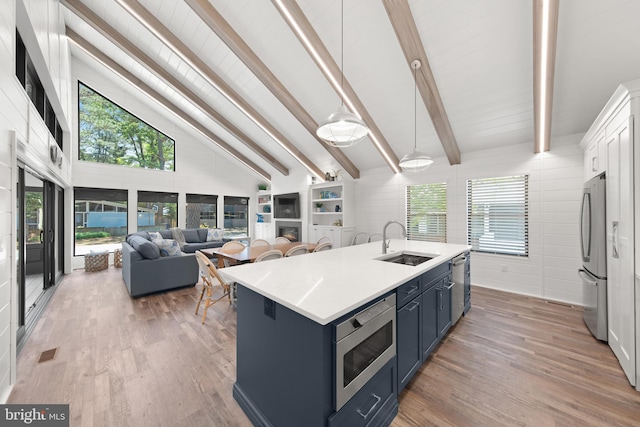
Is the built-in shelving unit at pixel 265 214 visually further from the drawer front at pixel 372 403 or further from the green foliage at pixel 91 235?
the drawer front at pixel 372 403

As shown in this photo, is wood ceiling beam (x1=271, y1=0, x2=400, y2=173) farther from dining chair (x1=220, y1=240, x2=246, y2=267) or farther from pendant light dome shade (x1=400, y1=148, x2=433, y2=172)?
dining chair (x1=220, y1=240, x2=246, y2=267)

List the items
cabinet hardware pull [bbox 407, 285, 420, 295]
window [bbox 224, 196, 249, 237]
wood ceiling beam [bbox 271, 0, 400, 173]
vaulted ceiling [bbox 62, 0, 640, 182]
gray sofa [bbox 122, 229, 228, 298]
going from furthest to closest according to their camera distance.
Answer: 1. window [bbox 224, 196, 249, 237]
2. gray sofa [bbox 122, 229, 228, 298]
3. wood ceiling beam [bbox 271, 0, 400, 173]
4. vaulted ceiling [bbox 62, 0, 640, 182]
5. cabinet hardware pull [bbox 407, 285, 420, 295]

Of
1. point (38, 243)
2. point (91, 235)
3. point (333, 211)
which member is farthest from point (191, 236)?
point (333, 211)

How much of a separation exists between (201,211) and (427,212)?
674 cm

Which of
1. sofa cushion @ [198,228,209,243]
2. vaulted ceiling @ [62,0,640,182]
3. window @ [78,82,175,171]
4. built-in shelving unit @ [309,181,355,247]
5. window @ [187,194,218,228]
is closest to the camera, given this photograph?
vaulted ceiling @ [62,0,640,182]

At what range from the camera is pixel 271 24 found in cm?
338

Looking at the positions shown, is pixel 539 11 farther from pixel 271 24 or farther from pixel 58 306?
pixel 58 306

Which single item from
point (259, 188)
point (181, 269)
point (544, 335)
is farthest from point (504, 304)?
point (259, 188)

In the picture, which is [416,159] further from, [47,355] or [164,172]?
[164,172]

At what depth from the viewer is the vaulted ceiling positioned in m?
2.60

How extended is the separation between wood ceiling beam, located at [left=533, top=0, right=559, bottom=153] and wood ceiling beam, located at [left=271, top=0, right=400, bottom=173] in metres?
2.15

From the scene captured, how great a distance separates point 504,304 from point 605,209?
1767 mm

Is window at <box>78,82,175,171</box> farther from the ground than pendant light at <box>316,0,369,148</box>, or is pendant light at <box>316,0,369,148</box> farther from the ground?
window at <box>78,82,175,171</box>

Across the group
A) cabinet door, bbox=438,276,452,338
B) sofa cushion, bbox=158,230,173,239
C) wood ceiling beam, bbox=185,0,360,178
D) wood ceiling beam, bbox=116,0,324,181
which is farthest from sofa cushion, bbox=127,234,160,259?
cabinet door, bbox=438,276,452,338
